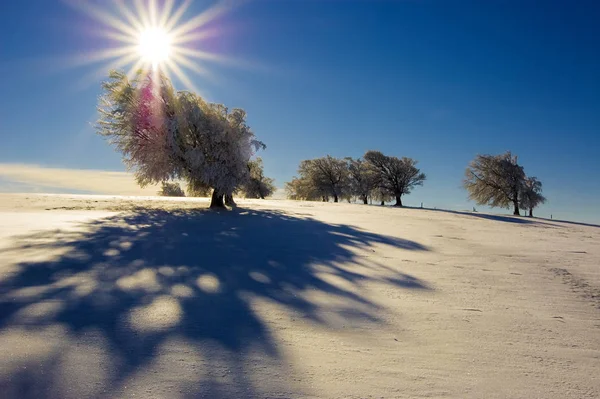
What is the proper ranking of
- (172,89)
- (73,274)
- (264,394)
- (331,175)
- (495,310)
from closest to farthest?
(264,394) → (495,310) → (73,274) → (172,89) → (331,175)

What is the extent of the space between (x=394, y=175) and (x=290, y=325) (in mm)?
44172

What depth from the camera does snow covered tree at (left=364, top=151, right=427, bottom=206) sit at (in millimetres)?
45031

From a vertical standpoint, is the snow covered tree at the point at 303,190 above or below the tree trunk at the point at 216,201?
above

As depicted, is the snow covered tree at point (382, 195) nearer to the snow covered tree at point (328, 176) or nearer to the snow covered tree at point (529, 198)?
the snow covered tree at point (328, 176)

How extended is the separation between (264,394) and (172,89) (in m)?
17.8

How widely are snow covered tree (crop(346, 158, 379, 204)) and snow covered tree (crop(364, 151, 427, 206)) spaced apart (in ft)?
2.68

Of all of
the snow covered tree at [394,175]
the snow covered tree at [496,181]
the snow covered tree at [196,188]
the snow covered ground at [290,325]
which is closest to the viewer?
the snow covered ground at [290,325]

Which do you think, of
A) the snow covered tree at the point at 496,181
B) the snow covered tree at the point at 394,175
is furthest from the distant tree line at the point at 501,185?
the snow covered tree at the point at 394,175

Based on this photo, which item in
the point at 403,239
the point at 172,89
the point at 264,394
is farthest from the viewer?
the point at 172,89

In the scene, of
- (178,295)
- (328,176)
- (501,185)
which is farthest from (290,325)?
(328,176)

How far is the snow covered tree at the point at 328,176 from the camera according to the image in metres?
49.8

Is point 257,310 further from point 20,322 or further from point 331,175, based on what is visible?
point 331,175

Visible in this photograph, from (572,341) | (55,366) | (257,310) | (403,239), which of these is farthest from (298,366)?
(403,239)

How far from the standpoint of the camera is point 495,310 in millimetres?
3902
